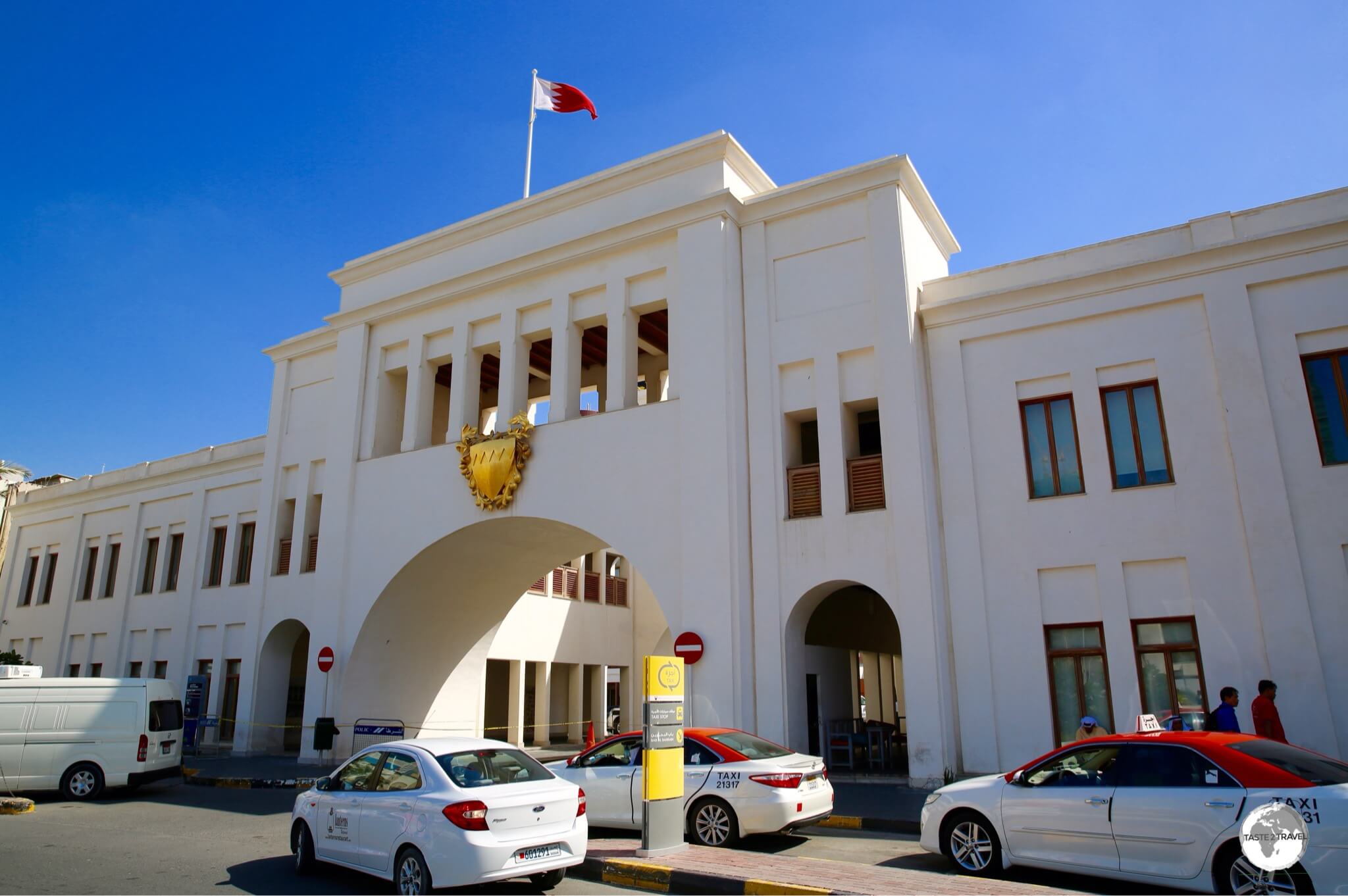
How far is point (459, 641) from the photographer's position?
25312 millimetres

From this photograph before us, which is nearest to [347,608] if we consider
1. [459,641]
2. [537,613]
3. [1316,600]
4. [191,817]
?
[459,641]

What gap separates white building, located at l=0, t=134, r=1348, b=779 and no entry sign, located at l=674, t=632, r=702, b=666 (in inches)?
10.1

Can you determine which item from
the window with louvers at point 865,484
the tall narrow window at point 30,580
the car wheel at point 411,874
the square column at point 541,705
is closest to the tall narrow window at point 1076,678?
the window with louvers at point 865,484

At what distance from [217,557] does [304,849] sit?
22760mm

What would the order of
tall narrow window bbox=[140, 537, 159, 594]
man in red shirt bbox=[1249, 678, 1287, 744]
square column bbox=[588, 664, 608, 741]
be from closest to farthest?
man in red shirt bbox=[1249, 678, 1287, 744]
tall narrow window bbox=[140, 537, 159, 594]
square column bbox=[588, 664, 608, 741]

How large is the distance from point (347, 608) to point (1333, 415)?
20.7 metres

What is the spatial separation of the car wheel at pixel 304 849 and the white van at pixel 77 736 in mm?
8993

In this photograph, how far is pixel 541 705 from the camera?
33906mm

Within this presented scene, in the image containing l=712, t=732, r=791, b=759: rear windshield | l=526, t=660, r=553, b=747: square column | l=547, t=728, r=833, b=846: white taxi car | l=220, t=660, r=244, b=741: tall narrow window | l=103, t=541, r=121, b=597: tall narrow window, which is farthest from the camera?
l=526, t=660, r=553, b=747: square column

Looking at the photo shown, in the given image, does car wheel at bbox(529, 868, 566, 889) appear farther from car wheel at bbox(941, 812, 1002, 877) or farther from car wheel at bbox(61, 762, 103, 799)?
car wheel at bbox(61, 762, 103, 799)

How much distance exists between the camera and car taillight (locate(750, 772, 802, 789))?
10.5 metres

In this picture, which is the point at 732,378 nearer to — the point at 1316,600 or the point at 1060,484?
the point at 1060,484

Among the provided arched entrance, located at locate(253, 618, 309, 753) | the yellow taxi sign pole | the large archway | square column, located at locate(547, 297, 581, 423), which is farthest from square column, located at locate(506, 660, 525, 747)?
the yellow taxi sign pole

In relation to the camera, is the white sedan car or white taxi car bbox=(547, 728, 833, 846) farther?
white taxi car bbox=(547, 728, 833, 846)
